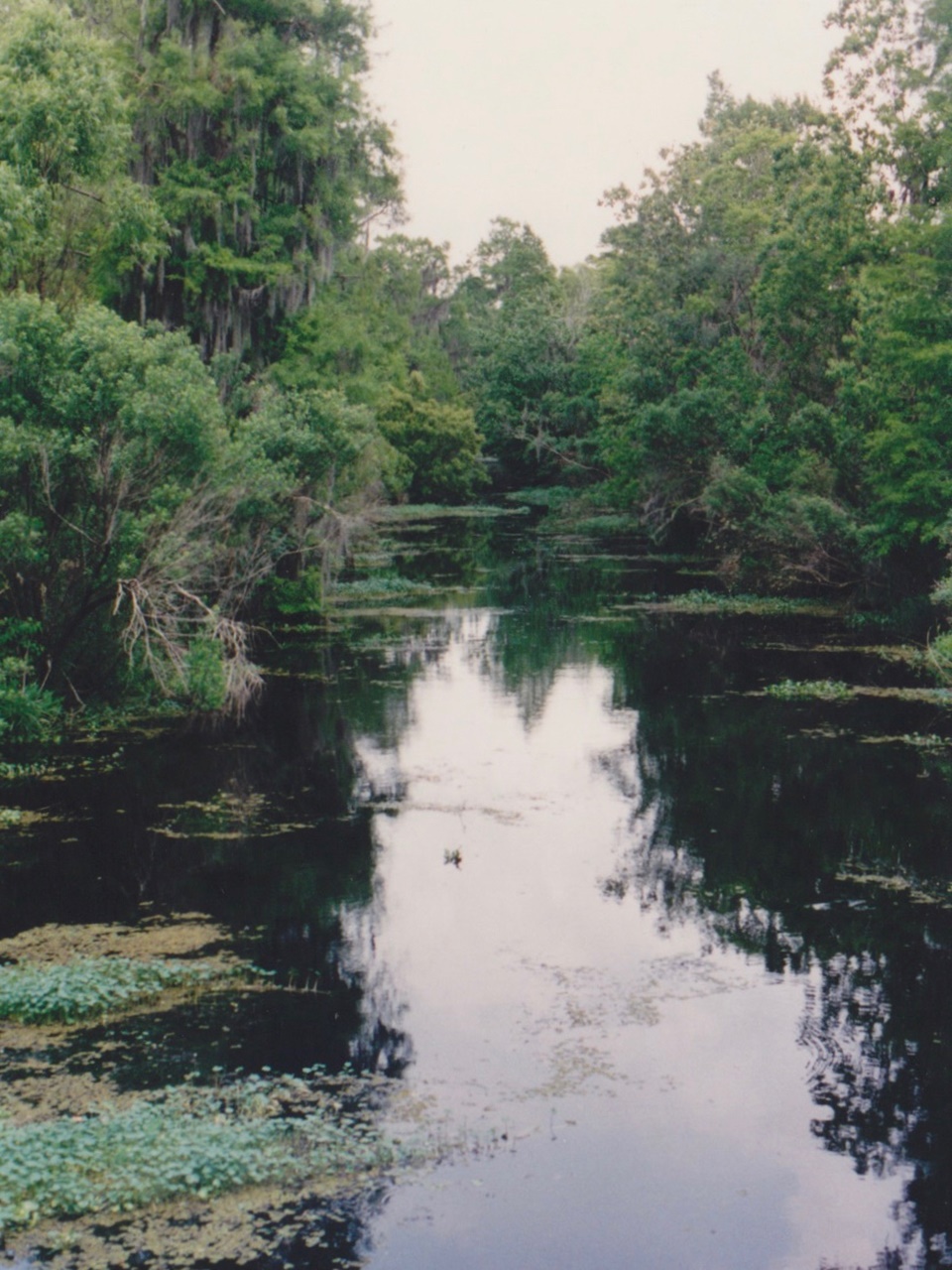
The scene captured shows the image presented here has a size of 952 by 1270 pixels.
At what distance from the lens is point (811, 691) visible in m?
26.8

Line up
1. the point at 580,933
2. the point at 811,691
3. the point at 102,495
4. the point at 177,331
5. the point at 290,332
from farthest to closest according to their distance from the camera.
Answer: the point at 290,332
the point at 811,691
the point at 177,331
the point at 102,495
the point at 580,933

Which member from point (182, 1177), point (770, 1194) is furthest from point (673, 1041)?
point (182, 1177)

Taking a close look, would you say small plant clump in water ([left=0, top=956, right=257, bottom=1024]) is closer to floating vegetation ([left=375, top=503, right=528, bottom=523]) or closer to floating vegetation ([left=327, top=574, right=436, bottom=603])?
floating vegetation ([left=327, top=574, right=436, bottom=603])

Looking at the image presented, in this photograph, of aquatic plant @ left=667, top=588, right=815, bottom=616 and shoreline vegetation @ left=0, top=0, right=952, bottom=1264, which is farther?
aquatic plant @ left=667, top=588, right=815, bottom=616

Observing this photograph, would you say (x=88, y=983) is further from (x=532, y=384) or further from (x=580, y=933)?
(x=532, y=384)

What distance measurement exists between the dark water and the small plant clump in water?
44cm

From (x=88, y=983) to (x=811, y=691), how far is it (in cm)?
1774

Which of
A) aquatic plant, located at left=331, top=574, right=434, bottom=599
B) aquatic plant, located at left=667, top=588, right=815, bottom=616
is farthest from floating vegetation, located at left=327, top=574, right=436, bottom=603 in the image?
aquatic plant, located at left=667, top=588, right=815, bottom=616

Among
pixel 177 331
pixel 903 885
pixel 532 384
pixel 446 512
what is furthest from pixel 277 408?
pixel 532 384

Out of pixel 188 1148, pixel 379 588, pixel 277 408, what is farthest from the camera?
pixel 379 588

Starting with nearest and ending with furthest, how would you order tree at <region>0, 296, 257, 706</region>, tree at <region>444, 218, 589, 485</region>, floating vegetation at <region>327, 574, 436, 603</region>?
tree at <region>0, 296, 257, 706</region>, floating vegetation at <region>327, 574, 436, 603</region>, tree at <region>444, 218, 589, 485</region>

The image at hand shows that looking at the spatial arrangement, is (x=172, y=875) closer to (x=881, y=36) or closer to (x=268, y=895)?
(x=268, y=895)

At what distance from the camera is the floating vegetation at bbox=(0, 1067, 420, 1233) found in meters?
8.85

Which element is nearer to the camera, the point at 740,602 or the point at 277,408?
the point at 277,408
